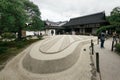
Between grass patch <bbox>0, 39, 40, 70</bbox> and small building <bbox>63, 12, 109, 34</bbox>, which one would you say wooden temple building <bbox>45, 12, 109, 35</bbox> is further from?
grass patch <bbox>0, 39, 40, 70</bbox>

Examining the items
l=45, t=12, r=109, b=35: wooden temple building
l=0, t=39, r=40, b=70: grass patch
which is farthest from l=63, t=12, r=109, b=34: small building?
l=0, t=39, r=40, b=70: grass patch

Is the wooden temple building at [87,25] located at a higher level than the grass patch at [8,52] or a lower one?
higher

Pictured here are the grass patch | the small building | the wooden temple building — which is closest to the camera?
the grass patch

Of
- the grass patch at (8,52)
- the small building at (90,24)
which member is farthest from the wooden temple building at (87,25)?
the grass patch at (8,52)

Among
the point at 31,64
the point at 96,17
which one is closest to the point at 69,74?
the point at 31,64

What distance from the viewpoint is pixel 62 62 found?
9008mm

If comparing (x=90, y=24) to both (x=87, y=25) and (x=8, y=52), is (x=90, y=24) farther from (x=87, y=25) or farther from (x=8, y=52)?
(x=8, y=52)

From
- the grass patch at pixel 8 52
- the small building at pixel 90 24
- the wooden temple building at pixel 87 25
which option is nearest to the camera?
the grass patch at pixel 8 52

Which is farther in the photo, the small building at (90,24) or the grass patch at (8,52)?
the small building at (90,24)

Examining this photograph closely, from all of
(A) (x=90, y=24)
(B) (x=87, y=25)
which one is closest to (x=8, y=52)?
(A) (x=90, y=24)

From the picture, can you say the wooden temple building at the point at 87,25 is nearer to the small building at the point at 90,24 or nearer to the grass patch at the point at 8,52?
the small building at the point at 90,24

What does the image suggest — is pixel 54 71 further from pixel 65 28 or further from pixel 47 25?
pixel 65 28

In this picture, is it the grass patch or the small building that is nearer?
the grass patch

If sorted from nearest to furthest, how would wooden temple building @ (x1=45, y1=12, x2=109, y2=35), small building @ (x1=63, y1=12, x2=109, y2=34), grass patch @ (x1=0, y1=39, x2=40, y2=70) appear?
grass patch @ (x1=0, y1=39, x2=40, y2=70) → small building @ (x1=63, y1=12, x2=109, y2=34) → wooden temple building @ (x1=45, y1=12, x2=109, y2=35)
